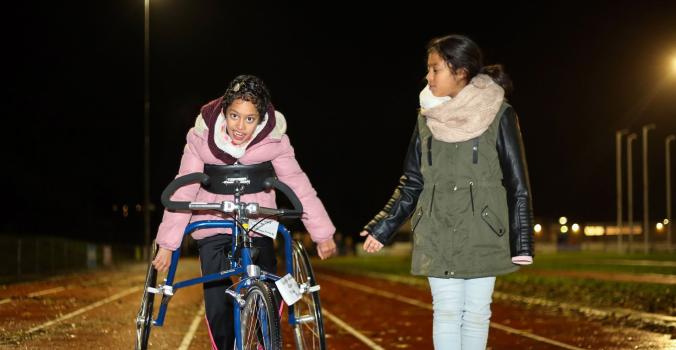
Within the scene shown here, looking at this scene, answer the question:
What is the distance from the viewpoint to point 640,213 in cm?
13425

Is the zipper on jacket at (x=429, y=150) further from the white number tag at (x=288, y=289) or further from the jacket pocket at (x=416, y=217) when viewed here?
the white number tag at (x=288, y=289)

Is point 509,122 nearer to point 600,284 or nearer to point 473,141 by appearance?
point 473,141

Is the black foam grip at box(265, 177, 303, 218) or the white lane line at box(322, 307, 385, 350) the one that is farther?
the white lane line at box(322, 307, 385, 350)

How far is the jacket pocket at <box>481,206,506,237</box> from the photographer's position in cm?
521

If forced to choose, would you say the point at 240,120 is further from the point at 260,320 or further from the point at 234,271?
the point at 260,320

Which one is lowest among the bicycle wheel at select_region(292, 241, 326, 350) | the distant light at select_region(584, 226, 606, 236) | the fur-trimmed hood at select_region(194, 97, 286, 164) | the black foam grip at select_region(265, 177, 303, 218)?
the distant light at select_region(584, 226, 606, 236)

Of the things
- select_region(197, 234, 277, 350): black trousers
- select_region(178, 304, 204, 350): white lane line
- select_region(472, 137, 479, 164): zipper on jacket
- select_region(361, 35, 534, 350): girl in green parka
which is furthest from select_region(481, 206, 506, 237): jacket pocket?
select_region(178, 304, 204, 350): white lane line

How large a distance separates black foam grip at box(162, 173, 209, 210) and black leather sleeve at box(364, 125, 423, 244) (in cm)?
95

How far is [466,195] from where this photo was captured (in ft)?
17.2

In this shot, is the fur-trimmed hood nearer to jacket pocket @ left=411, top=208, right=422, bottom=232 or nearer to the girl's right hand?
the girl's right hand

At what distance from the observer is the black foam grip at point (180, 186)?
16.6ft

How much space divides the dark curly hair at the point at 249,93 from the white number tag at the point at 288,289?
97 centimetres

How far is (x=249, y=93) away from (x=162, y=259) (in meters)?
1.00

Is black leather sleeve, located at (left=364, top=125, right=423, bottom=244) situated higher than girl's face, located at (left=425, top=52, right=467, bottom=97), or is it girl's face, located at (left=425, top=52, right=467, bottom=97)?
girl's face, located at (left=425, top=52, right=467, bottom=97)
